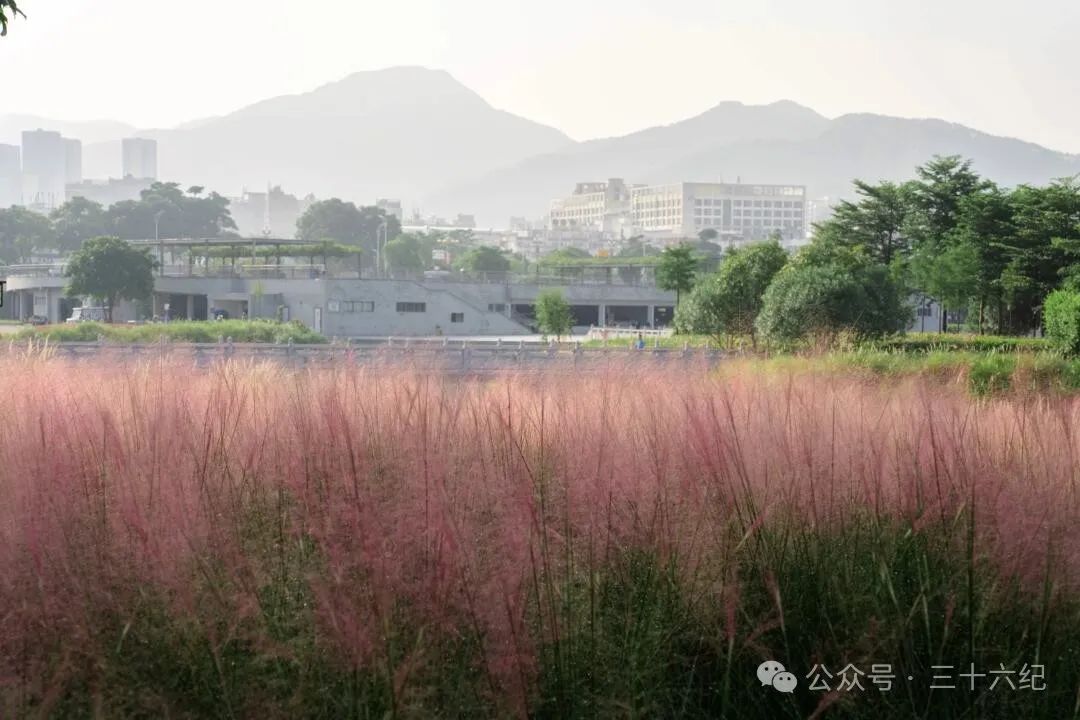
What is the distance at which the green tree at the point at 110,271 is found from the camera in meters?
53.9

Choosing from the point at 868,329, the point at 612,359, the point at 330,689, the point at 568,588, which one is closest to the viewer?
the point at 330,689

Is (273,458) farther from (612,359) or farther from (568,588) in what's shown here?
(612,359)

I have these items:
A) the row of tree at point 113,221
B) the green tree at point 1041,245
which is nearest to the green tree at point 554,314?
the green tree at point 1041,245

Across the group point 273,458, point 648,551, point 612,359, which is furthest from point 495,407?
point 612,359

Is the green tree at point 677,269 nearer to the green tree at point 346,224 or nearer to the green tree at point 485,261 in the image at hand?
the green tree at point 485,261

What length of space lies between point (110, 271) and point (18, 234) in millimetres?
51595

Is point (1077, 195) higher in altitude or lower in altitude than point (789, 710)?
higher

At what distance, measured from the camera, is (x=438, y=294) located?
62750 mm

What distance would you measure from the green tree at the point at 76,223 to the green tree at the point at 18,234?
2653 mm

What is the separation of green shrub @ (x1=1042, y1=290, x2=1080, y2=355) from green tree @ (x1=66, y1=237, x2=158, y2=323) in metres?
44.8

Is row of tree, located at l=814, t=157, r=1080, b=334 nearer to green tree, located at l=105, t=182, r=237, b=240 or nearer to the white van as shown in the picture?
the white van

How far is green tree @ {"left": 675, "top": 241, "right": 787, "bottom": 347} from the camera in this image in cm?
2689

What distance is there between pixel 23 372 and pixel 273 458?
274cm

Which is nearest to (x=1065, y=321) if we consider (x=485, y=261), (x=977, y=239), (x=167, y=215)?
(x=977, y=239)
